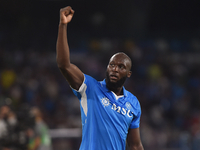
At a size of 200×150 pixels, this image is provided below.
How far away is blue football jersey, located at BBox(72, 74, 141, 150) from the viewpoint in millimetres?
3004

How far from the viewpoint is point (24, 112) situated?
293 inches

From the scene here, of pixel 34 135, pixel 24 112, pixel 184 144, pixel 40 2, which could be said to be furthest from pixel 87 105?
pixel 40 2

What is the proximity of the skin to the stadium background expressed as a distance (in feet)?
17.6

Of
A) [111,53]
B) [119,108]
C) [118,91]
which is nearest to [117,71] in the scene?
[118,91]

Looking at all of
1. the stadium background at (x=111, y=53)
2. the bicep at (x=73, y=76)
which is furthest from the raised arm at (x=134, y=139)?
the stadium background at (x=111, y=53)

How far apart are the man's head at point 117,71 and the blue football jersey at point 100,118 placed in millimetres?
110

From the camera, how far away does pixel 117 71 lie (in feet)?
10.6

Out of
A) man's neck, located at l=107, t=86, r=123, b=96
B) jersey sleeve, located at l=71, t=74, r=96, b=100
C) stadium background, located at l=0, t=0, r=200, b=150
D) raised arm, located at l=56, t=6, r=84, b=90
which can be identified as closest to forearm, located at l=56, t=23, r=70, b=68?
raised arm, located at l=56, t=6, r=84, b=90

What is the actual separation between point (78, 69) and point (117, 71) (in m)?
0.52

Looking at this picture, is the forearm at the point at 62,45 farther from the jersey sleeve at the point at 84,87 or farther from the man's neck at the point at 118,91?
the man's neck at the point at 118,91

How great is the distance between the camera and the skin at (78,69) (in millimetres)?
2658

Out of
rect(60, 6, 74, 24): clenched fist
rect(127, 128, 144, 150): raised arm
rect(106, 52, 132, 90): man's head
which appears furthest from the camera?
rect(127, 128, 144, 150): raised arm

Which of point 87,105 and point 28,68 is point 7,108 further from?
point 87,105

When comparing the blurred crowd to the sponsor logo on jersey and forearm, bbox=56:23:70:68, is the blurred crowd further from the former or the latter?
forearm, bbox=56:23:70:68
